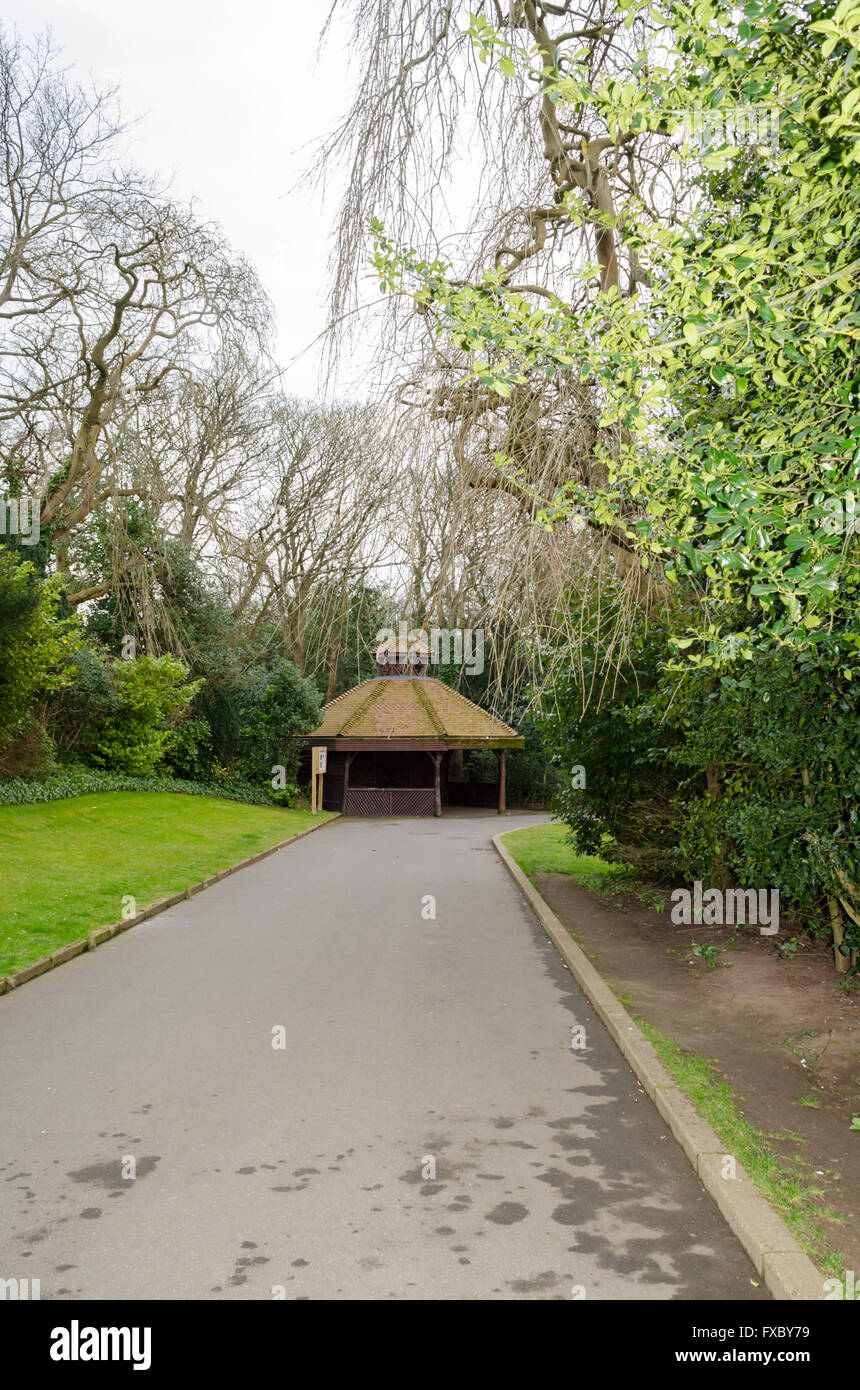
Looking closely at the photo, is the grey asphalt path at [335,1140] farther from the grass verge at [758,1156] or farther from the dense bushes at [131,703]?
the dense bushes at [131,703]

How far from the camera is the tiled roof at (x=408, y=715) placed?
39.9 meters

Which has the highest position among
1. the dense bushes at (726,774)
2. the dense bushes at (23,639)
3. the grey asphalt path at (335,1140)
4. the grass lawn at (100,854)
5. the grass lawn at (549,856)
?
the dense bushes at (23,639)

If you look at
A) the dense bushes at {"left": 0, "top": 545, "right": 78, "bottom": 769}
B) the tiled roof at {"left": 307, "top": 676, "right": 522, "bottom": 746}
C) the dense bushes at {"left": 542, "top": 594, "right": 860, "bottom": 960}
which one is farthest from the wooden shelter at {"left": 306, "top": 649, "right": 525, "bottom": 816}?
the dense bushes at {"left": 542, "top": 594, "right": 860, "bottom": 960}

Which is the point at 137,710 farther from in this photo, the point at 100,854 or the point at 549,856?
the point at 549,856

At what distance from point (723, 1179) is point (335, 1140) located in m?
2.06

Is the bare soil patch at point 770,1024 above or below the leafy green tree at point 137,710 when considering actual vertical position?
below

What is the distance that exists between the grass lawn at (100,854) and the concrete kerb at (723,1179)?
5925 mm

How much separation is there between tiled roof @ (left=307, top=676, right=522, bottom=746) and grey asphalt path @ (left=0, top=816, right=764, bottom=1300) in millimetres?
29497

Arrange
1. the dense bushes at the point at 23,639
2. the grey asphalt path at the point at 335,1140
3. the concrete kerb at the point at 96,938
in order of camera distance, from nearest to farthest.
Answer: the grey asphalt path at the point at 335,1140, the concrete kerb at the point at 96,938, the dense bushes at the point at 23,639

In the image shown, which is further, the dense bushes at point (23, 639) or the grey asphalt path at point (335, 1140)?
the dense bushes at point (23, 639)

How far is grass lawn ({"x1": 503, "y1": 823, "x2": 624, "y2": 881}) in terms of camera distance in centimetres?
1814

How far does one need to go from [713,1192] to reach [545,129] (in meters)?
6.61

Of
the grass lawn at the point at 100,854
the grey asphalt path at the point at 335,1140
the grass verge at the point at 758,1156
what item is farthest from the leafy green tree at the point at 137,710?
the grass verge at the point at 758,1156
